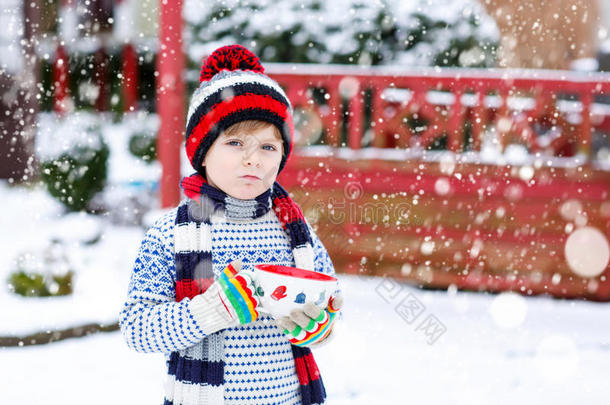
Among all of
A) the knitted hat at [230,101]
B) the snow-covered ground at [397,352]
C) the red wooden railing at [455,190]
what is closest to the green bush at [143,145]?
the snow-covered ground at [397,352]

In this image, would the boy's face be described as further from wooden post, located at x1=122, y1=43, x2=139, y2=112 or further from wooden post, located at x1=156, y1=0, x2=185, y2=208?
wooden post, located at x1=122, y1=43, x2=139, y2=112

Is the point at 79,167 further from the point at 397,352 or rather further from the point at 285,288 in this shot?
the point at 285,288

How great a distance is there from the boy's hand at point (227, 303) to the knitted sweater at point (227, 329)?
35 millimetres

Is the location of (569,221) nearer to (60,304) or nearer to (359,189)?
(359,189)

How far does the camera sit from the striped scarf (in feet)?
5.34

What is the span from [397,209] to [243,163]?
13.7ft

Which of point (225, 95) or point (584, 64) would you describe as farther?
point (584, 64)

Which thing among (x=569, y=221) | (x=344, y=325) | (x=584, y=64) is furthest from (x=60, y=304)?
(x=584, y=64)

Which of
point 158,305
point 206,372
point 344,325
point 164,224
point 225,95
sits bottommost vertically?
point 344,325

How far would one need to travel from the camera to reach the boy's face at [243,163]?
1.69 m

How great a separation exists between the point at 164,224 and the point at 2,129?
9609 mm

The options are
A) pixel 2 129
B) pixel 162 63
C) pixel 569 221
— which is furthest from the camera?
pixel 2 129

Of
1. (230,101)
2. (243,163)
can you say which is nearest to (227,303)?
(243,163)

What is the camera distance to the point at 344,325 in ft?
15.6
